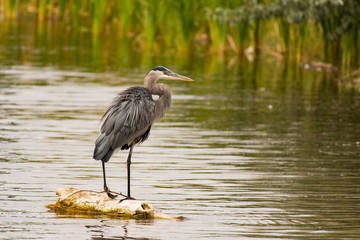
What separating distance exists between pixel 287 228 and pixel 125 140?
1.70 metres

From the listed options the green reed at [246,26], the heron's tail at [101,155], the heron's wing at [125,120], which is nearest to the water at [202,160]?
the heron's tail at [101,155]

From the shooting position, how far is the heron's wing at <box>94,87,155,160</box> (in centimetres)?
841

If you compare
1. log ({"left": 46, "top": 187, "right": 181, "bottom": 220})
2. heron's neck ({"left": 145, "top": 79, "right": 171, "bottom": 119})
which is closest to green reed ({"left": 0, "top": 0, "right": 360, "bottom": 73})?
heron's neck ({"left": 145, "top": 79, "right": 171, "bottom": 119})

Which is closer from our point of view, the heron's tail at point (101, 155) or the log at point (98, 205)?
the log at point (98, 205)

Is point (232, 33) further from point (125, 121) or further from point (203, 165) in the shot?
point (125, 121)

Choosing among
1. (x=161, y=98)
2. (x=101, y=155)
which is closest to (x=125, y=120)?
(x=101, y=155)

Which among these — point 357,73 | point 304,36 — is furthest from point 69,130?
point 304,36

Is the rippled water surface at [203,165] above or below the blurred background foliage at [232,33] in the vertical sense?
below

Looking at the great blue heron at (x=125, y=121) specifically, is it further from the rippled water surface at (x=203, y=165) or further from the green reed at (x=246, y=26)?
the green reed at (x=246, y=26)

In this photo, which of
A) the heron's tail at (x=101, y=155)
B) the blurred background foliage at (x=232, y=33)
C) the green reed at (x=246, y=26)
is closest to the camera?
the heron's tail at (x=101, y=155)

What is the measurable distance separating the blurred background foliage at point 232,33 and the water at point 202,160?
2.41 meters

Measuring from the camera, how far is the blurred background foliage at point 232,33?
22781 mm

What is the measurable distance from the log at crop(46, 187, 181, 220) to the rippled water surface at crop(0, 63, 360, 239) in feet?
0.58

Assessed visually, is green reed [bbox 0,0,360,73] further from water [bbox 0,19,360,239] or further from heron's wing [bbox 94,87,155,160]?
heron's wing [bbox 94,87,155,160]
